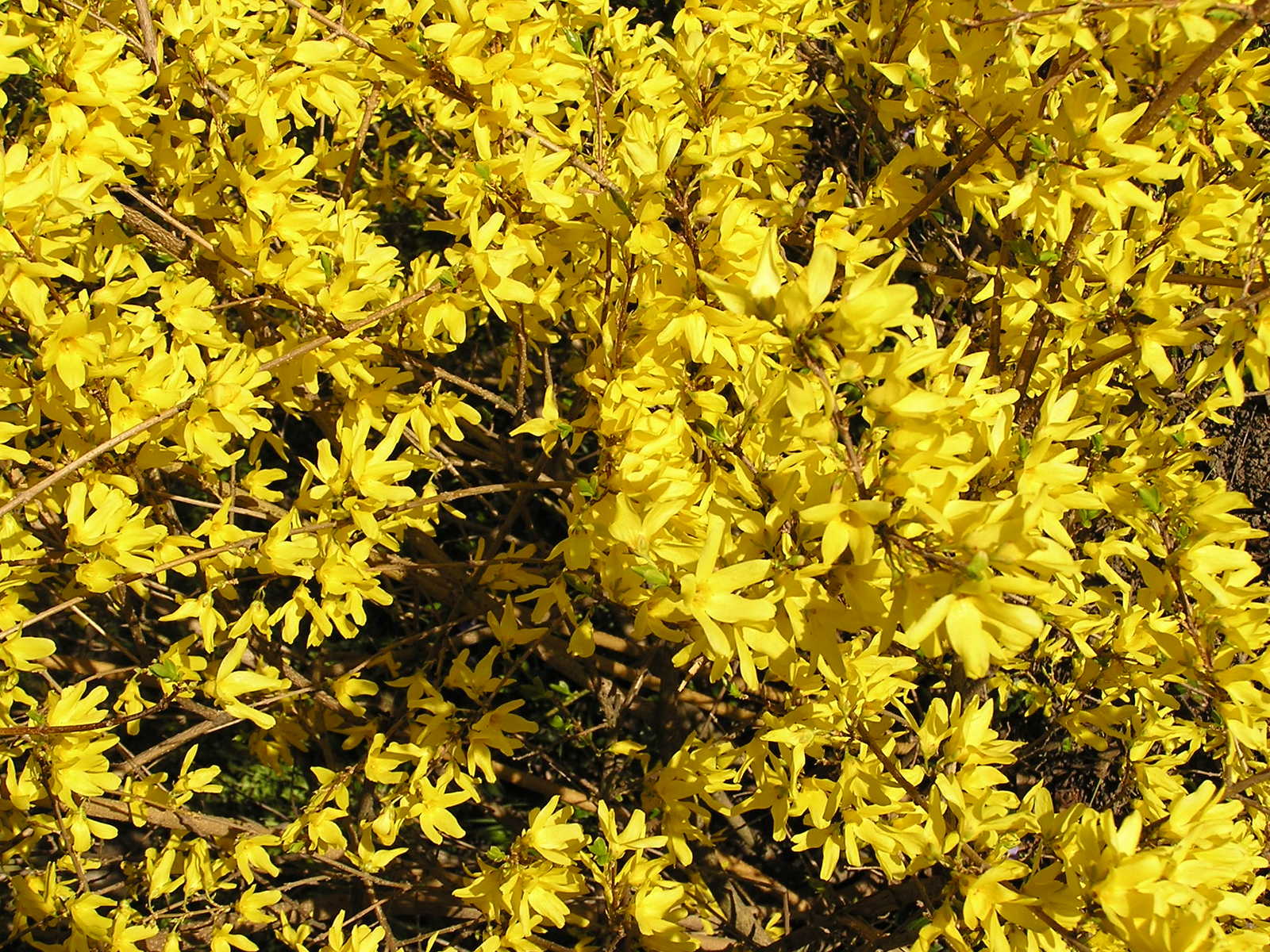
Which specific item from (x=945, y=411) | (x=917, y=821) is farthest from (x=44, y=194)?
(x=917, y=821)

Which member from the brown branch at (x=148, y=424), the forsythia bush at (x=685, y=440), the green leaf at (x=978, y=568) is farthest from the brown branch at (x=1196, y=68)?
the brown branch at (x=148, y=424)

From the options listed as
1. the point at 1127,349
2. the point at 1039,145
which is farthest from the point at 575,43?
the point at 1127,349

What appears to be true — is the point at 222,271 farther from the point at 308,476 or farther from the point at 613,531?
the point at 613,531

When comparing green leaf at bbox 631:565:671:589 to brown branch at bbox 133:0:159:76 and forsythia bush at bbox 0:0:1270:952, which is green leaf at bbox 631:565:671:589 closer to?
forsythia bush at bbox 0:0:1270:952

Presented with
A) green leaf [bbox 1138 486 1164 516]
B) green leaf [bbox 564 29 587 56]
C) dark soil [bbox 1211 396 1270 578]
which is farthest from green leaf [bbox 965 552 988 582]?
dark soil [bbox 1211 396 1270 578]

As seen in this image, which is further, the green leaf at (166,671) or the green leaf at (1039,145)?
the green leaf at (166,671)

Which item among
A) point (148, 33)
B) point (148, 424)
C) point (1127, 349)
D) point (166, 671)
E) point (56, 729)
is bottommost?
point (56, 729)

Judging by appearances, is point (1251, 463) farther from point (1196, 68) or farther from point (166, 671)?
point (166, 671)

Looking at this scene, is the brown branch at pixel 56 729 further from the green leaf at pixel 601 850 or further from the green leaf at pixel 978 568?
the green leaf at pixel 978 568

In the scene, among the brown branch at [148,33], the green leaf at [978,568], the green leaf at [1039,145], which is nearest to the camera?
the green leaf at [978,568]
